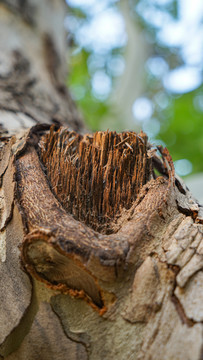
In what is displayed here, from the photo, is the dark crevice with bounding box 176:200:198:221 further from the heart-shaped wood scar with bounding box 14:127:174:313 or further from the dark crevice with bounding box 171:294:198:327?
the dark crevice with bounding box 171:294:198:327

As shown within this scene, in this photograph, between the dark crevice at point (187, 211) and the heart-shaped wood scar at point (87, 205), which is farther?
the dark crevice at point (187, 211)

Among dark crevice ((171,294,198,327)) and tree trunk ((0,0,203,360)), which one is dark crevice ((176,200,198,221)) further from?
dark crevice ((171,294,198,327))

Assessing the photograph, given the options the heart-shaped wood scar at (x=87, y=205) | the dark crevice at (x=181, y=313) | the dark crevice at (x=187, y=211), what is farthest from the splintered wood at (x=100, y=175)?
the dark crevice at (x=181, y=313)

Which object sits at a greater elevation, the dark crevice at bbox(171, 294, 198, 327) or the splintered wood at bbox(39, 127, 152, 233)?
the splintered wood at bbox(39, 127, 152, 233)

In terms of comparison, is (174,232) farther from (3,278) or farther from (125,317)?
(3,278)

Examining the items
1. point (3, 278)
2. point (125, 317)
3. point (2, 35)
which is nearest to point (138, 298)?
point (125, 317)

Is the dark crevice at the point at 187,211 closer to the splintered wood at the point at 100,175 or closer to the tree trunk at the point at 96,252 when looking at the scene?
the tree trunk at the point at 96,252

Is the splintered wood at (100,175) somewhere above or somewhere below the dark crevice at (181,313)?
above

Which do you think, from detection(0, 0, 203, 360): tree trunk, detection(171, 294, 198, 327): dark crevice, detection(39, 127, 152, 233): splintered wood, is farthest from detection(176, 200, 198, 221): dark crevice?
detection(171, 294, 198, 327): dark crevice

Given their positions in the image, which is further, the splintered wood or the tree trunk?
the splintered wood
